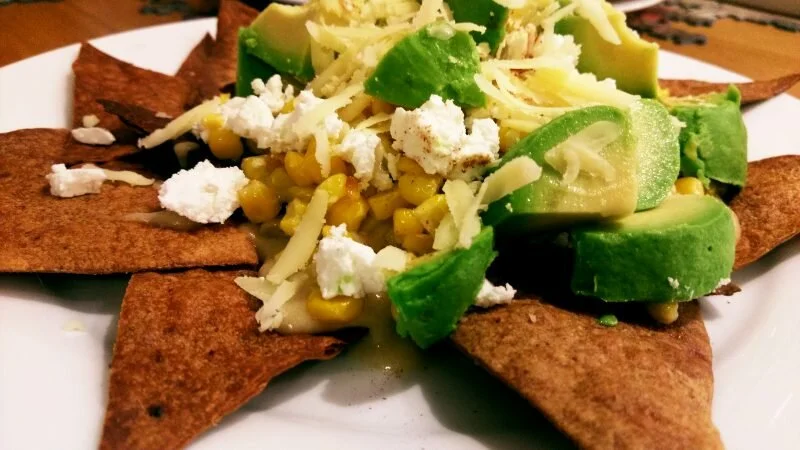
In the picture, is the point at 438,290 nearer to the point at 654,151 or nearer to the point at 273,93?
the point at 654,151

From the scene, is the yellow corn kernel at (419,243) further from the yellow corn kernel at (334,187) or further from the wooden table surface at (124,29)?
the wooden table surface at (124,29)

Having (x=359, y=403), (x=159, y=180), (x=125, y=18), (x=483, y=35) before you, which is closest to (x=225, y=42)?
(x=159, y=180)

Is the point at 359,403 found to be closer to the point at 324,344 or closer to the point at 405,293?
the point at 324,344

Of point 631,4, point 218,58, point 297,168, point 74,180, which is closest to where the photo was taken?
point 297,168

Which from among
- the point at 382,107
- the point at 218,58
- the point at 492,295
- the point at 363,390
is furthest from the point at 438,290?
the point at 218,58

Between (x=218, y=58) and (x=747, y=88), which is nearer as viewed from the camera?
(x=747, y=88)

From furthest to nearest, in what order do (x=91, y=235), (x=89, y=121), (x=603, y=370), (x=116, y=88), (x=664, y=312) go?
(x=116, y=88)
(x=89, y=121)
(x=91, y=235)
(x=664, y=312)
(x=603, y=370)

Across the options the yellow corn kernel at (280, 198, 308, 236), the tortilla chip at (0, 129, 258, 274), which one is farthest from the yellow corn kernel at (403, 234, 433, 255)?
the tortilla chip at (0, 129, 258, 274)
